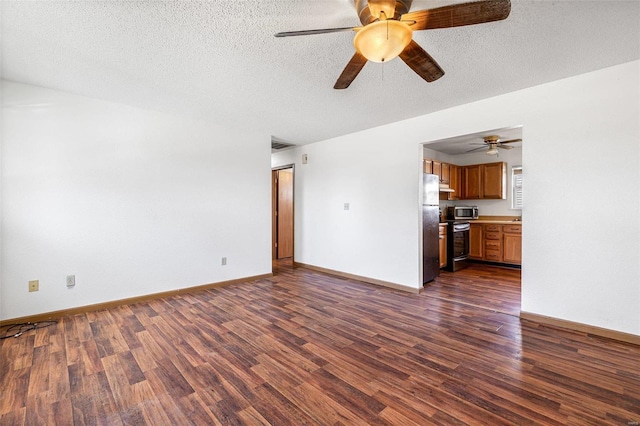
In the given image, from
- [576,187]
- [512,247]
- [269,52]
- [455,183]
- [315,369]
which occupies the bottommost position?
[315,369]

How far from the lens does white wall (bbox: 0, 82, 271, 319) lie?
115 inches

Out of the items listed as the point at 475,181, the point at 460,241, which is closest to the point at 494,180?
the point at 475,181

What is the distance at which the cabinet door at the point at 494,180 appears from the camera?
5.73 m

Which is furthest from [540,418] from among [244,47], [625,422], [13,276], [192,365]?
[13,276]

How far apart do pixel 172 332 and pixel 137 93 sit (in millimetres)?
2637

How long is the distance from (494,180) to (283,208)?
15.2 feet

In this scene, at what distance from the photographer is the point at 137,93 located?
3.17 m

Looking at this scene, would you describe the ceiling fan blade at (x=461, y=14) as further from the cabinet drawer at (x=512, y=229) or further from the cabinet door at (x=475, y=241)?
the cabinet door at (x=475, y=241)

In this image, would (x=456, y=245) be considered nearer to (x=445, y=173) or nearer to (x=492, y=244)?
(x=492, y=244)

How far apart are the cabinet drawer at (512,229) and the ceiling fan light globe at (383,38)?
5.13m

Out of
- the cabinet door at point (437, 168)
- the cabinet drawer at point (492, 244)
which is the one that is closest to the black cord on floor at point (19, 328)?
the cabinet door at point (437, 168)

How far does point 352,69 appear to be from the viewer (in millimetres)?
2105

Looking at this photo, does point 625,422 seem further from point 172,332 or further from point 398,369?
point 172,332

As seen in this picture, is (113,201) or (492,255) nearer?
(113,201)
